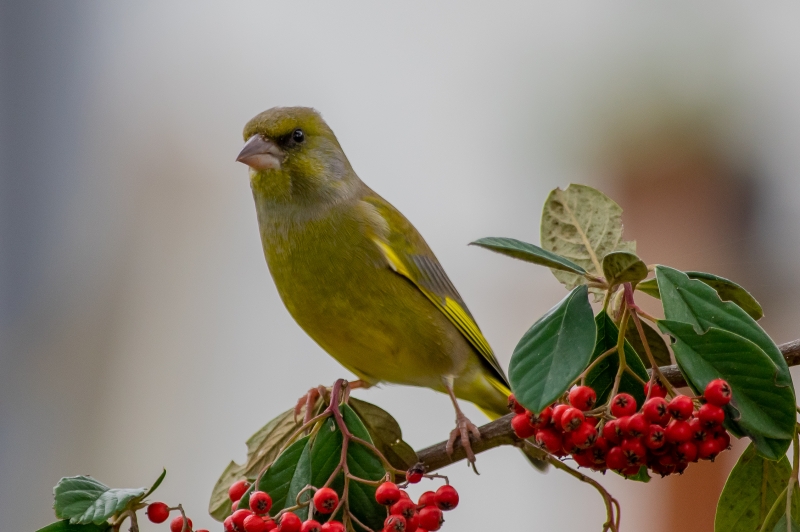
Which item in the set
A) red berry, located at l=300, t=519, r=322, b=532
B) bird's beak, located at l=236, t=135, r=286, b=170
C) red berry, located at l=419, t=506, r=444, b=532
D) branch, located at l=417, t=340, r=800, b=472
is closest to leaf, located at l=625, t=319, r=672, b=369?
branch, located at l=417, t=340, r=800, b=472

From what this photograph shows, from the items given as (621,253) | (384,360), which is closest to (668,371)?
(621,253)

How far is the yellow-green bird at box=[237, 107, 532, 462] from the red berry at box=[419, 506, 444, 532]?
26.0 inches

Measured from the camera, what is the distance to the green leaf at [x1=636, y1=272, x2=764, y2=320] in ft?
3.86

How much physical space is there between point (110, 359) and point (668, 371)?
525 cm

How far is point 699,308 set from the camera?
3.54 feet

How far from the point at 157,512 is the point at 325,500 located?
255mm

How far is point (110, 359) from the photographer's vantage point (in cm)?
589

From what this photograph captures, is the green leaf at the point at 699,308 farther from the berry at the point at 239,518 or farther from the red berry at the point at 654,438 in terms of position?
the berry at the point at 239,518

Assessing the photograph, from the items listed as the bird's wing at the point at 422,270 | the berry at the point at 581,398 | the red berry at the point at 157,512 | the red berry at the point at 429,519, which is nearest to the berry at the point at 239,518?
the red berry at the point at 157,512

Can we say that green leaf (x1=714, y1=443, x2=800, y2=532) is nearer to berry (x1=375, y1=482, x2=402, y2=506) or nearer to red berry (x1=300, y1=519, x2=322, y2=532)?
berry (x1=375, y1=482, x2=402, y2=506)

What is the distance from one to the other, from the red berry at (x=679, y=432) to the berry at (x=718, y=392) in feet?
0.16

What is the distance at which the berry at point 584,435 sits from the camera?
1.07 meters

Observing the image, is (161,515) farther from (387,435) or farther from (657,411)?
(657,411)

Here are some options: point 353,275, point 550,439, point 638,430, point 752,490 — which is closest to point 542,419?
point 550,439
